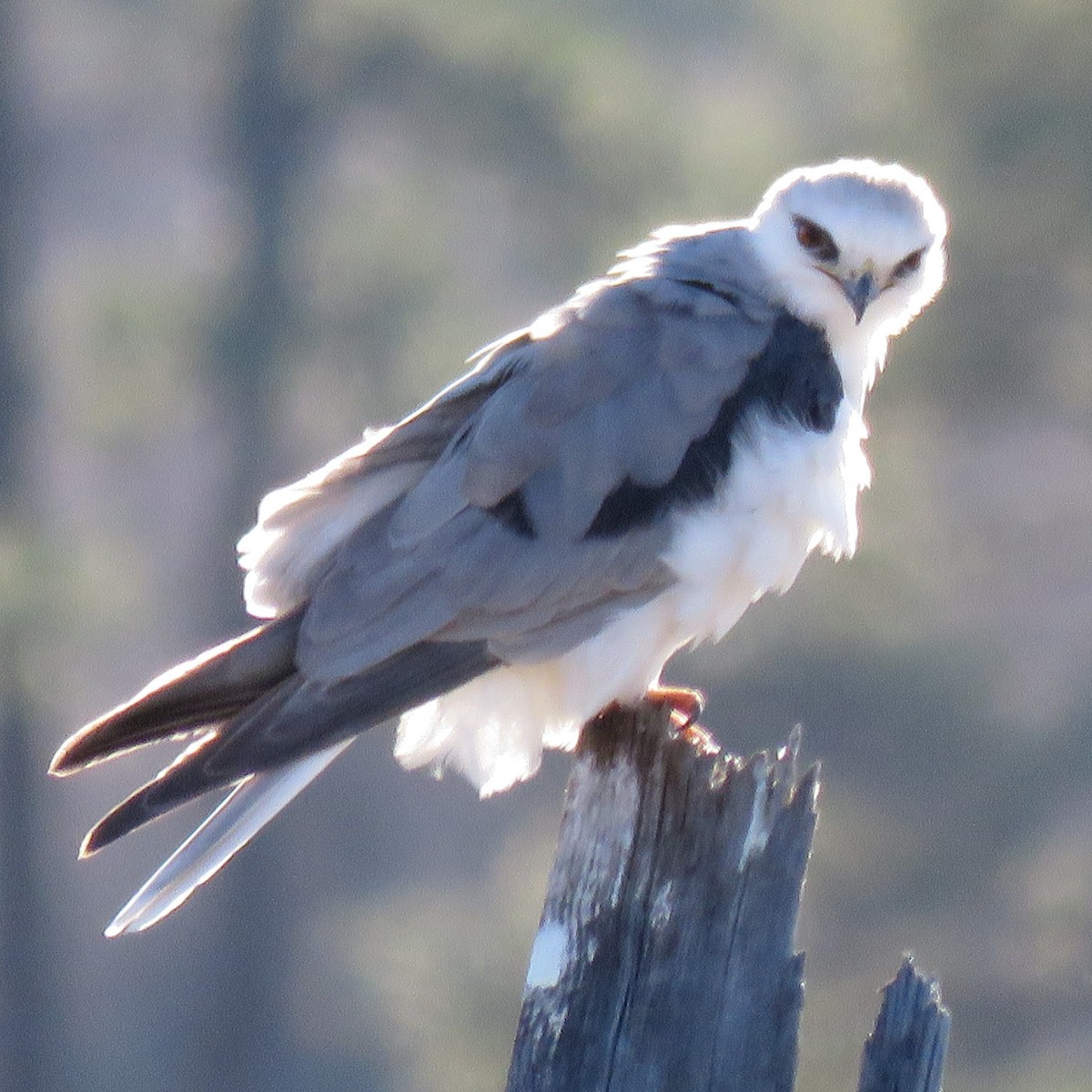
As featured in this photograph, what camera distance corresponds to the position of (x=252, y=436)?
1268 centimetres

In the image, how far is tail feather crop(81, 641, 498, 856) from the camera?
115 inches

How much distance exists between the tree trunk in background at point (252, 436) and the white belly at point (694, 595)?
8911mm

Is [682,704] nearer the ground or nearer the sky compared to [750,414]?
nearer the ground

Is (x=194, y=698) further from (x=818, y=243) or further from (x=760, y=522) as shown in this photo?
(x=818, y=243)

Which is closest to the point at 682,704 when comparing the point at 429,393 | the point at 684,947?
the point at 684,947

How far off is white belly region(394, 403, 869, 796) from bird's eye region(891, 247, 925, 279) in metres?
0.54

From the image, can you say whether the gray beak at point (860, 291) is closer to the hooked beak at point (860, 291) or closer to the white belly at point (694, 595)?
the hooked beak at point (860, 291)

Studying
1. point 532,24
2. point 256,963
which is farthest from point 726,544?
point 256,963

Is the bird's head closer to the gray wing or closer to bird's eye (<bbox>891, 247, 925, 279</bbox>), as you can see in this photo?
bird's eye (<bbox>891, 247, 925, 279</bbox>)

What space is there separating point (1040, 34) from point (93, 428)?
20.4 ft

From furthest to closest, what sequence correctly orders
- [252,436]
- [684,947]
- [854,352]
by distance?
1. [252,436]
2. [854,352]
3. [684,947]

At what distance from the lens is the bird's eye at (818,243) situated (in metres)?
3.83

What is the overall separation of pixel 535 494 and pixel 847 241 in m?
0.92

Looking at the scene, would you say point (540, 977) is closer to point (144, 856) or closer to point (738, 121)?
point (738, 121)
